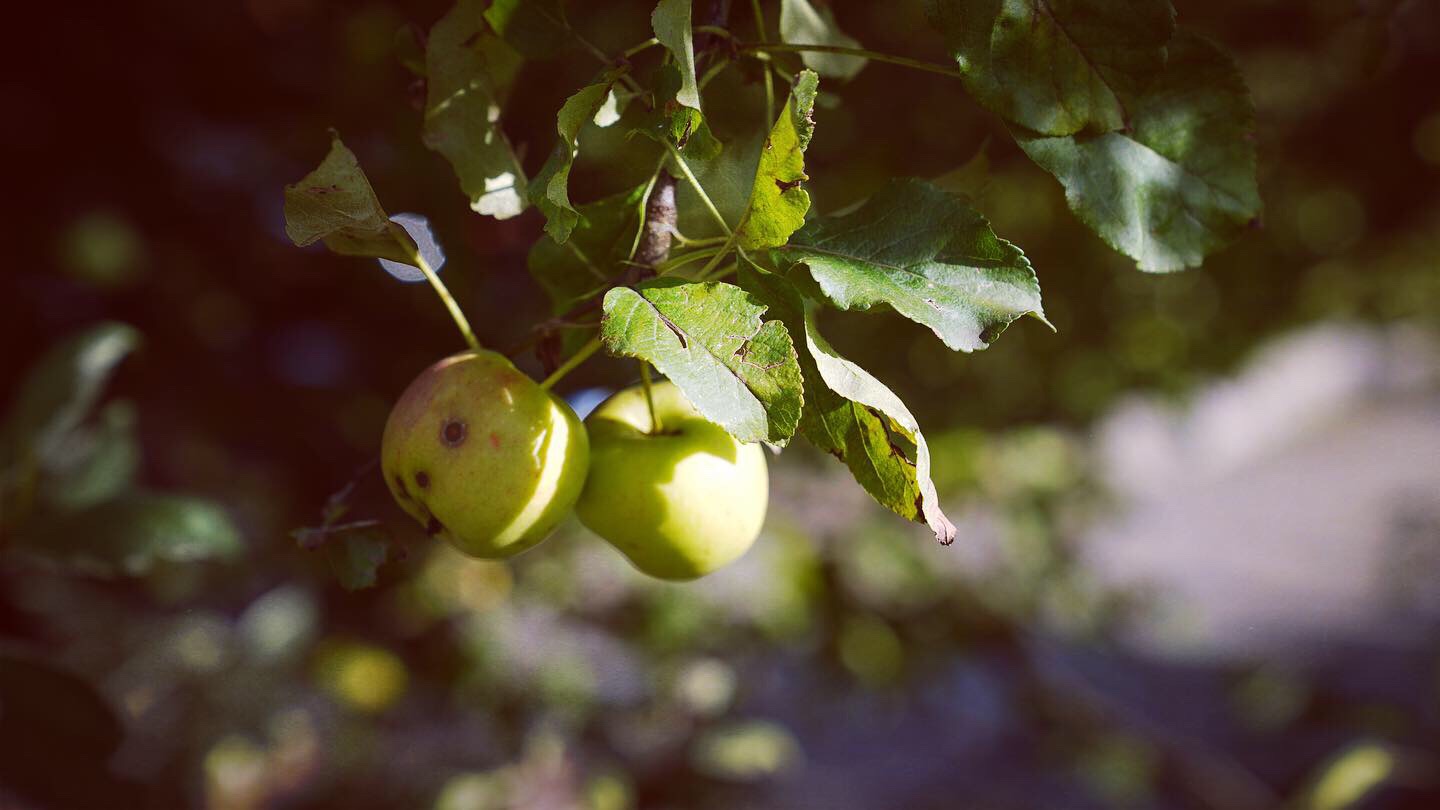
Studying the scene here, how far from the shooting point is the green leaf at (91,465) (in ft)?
4.32

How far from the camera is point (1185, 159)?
62cm

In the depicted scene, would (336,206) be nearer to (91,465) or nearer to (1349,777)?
(91,465)

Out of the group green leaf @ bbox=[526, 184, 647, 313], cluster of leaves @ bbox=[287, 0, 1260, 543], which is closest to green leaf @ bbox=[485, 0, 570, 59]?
cluster of leaves @ bbox=[287, 0, 1260, 543]

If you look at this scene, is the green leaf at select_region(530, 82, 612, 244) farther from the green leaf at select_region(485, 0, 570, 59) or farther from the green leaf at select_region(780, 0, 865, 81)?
the green leaf at select_region(780, 0, 865, 81)

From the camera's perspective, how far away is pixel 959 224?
57cm

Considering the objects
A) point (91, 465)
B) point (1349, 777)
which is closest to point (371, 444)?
point (91, 465)

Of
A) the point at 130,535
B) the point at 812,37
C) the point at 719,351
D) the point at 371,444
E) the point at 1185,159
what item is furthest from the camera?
the point at 371,444

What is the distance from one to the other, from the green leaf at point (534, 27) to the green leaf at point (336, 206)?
14 centimetres

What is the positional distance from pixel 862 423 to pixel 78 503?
1.21 meters

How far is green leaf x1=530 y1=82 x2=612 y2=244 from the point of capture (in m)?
0.52

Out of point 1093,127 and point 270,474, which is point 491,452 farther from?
point 270,474

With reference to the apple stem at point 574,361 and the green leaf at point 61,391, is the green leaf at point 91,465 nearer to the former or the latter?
the green leaf at point 61,391

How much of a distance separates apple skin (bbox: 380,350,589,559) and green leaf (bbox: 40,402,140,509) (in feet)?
2.95

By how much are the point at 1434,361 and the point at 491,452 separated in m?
13.3
